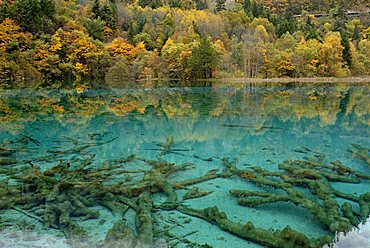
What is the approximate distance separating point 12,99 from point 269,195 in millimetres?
18590

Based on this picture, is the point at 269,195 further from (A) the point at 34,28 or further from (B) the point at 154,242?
(A) the point at 34,28

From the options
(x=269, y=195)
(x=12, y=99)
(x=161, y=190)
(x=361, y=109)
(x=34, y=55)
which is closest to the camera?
(x=269, y=195)

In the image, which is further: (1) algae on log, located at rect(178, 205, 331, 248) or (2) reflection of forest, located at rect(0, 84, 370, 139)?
(2) reflection of forest, located at rect(0, 84, 370, 139)

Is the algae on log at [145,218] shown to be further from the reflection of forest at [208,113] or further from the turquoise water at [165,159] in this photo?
the reflection of forest at [208,113]

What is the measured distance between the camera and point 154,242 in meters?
4.30

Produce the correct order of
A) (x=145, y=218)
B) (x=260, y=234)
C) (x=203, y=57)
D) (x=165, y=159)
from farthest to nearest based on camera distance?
(x=203, y=57), (x=165, y=159), (x=145, y=218), (x=260, y=234)

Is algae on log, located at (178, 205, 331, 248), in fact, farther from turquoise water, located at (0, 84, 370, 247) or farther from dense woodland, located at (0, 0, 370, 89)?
dense woodland, located at (0, 0, 370, 89)

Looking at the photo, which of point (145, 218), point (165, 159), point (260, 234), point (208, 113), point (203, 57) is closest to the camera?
point (260, 234)

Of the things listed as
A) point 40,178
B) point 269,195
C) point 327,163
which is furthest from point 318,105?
point 40,178

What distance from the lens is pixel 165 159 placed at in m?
8.17

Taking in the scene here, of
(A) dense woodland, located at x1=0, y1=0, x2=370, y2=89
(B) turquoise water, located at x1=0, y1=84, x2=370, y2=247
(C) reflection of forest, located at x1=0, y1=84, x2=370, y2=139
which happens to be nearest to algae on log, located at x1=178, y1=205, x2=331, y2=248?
(B) turquoise water, located at x1=0, y1=84, x2=370, y2=247

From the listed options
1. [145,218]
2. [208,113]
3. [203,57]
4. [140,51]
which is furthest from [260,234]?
[140,51]

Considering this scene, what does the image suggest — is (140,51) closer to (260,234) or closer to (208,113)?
(208,113)

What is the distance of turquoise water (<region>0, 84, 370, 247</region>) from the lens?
4.80 metres
